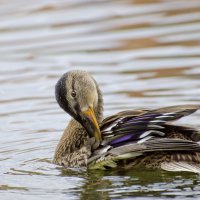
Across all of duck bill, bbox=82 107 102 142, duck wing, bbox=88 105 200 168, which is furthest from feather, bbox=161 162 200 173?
duck bill, bbox=82 107 102 142

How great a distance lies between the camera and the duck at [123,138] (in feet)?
32.4

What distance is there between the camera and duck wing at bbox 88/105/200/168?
984 centimetres

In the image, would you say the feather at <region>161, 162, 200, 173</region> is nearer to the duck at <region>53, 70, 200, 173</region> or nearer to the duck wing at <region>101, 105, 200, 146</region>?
the duck at <region>53, 70, 200, 173</region>

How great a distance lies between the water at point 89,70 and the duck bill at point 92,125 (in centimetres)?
38

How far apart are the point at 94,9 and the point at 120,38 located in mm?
3051

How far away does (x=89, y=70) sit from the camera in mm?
15180

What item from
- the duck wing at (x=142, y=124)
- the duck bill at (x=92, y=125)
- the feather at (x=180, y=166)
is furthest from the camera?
the duck bill at (x=92, y=125)

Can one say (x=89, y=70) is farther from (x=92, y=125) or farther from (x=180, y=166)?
(x=180, y=166)

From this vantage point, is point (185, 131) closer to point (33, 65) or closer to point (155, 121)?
point (155, 121)

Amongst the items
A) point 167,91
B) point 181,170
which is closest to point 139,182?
point 181,170

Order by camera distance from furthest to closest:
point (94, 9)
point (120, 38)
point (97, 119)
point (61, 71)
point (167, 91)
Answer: point (94, 9), point (120, 38), point (61, 71), point (167, 91), point (97, 119)

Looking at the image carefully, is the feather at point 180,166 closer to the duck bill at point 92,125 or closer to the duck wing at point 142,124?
the duck wing at point 142,124

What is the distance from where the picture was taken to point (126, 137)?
395 inches

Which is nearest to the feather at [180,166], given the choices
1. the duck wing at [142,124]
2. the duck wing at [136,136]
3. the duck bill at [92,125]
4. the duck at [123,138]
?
the duck at [123,138]
